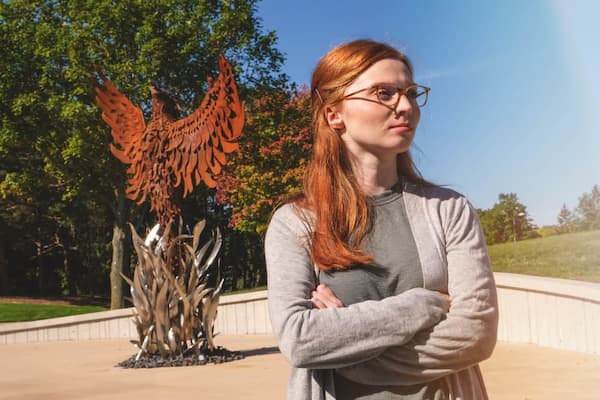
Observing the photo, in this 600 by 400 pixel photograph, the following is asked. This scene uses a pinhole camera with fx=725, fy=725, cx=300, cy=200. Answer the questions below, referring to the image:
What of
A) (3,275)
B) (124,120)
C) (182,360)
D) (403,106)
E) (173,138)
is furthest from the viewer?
(3,275)

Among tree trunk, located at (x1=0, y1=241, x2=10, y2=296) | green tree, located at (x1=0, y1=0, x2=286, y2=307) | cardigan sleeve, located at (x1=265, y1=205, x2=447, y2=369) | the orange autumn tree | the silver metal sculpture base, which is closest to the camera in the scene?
cardigan sleeve, located at (x1=265, y1=205, x2=447, y2=369)

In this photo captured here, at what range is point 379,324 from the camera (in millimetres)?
1421

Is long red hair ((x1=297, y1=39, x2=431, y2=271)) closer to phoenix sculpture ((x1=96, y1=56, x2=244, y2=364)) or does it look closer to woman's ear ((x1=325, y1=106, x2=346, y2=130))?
woman's ear ((x1=325, y1=106, x2=346, y2=130))

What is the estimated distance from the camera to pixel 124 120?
27.0 ft

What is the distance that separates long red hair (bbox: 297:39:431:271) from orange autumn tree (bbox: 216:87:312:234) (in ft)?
45.2

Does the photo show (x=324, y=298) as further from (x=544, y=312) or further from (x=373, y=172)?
(x=544, y=312)

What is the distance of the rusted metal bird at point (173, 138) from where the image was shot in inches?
275

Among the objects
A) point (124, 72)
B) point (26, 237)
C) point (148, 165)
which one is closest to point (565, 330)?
point (148, 165)

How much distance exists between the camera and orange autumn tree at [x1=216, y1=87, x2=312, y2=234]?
16109mm

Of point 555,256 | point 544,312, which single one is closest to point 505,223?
point 555,256

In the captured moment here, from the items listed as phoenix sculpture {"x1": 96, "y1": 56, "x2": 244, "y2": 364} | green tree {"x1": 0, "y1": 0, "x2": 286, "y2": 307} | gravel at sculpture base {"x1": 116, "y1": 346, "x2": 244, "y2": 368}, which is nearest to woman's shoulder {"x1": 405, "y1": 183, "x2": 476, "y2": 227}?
phoenix sculpture {"x1": 96, "y1": 56, "x2": 244, "y2": 364}

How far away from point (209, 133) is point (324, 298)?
230 inches

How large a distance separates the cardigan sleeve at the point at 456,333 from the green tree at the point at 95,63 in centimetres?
1372

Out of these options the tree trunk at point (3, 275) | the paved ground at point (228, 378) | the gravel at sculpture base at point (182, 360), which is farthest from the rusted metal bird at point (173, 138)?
the tree trunk at point (3, 275)
